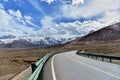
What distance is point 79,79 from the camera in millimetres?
15336

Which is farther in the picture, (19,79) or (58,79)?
(19,79)

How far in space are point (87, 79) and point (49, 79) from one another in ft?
6.89

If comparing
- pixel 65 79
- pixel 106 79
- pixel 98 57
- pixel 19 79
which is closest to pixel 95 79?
pixel 106 79

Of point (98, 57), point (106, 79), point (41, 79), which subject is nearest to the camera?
point (106, 79)

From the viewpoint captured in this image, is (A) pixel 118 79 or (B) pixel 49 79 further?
(B) pixel 49 79

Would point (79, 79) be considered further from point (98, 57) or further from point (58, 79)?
point (98, 57)

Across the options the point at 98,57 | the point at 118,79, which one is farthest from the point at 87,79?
the point at 98,57

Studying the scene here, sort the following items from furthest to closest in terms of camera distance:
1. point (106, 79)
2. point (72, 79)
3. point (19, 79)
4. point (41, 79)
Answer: point (19, 79), point (41, 79), point (72, 79), point (106, 79)

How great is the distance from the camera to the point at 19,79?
62.7ft

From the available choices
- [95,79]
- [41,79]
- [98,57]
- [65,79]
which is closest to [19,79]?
[41,79]

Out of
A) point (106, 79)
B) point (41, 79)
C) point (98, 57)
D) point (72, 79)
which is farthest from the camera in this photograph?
point (98, 57)

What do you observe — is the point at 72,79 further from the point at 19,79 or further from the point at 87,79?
the point at 19,79

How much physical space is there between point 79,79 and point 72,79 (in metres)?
0.35

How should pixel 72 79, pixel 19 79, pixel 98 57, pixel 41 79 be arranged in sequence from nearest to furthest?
pixel 72 79
pixel 41 79
pixel 19 79
pixel 98 57
